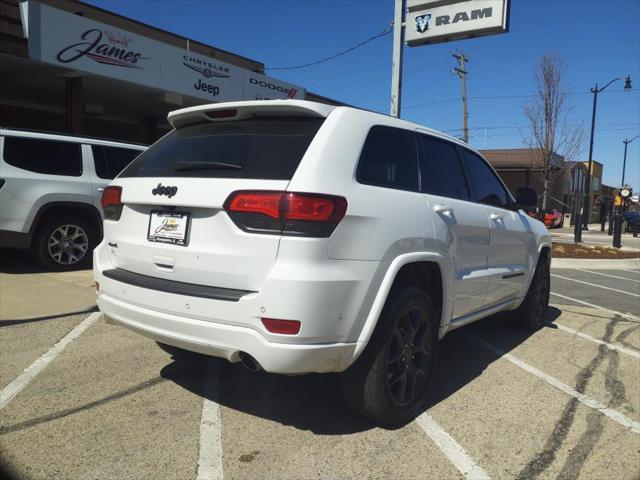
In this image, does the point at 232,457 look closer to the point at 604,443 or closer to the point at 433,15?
the point at 604,443

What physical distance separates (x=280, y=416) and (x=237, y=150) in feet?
5.39

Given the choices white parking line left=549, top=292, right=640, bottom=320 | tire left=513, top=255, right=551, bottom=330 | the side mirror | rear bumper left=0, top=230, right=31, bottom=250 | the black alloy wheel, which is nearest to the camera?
the black alloy wheel

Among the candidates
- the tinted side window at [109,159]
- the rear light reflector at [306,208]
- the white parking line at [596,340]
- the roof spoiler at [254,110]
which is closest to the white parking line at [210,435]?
the rear light reflector at [306,208]

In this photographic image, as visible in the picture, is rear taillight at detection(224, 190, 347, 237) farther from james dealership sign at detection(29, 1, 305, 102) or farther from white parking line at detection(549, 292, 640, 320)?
james dealership sign at detection(29, 1, 305, 102)

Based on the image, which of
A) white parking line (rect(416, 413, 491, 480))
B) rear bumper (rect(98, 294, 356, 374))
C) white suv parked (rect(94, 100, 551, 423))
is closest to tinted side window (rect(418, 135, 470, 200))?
white suv parked (rect(94, 100, 551, 423))

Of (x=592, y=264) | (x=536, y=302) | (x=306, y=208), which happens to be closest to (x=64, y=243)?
(x=306, y=208)

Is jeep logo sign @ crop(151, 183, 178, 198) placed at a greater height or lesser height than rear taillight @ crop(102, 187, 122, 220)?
greater

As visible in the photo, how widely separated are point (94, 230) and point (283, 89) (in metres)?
9.72

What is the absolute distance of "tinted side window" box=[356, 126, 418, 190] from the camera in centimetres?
304

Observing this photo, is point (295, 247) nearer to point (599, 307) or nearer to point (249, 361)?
point (249, 361)

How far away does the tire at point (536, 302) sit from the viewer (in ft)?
18.4

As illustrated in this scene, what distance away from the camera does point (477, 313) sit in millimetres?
4227

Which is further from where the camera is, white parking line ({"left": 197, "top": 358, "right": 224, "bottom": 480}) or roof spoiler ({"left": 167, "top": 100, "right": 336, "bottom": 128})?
roof spoiler ({"left": 167, "top": 100, "right": 336, "bottom": 128})

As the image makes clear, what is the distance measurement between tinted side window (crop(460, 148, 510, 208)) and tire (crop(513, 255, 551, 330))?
1.17 meters
